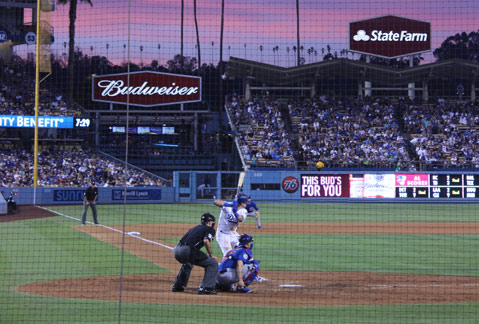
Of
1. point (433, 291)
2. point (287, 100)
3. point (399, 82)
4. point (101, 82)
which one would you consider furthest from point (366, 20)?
point (433, 291)

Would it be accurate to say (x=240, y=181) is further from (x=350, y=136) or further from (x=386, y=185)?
(x=386, y=185)

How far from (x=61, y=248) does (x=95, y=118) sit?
3430 cm

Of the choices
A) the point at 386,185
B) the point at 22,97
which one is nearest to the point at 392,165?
the point at 386,185

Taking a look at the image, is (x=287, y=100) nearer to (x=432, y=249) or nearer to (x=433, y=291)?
(x=432, y=249)

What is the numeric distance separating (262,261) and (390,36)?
3923 centimetres

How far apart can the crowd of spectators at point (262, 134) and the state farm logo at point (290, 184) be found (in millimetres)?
1105

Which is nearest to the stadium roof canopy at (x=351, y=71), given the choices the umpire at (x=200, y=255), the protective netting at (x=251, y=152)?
the protective netting at (x=251, y=152)

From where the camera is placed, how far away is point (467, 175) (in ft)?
148

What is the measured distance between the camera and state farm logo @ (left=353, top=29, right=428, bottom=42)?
175ft

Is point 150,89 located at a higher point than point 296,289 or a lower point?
higher

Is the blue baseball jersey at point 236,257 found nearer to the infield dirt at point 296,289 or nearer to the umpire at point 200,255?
the umpire at point 200,255

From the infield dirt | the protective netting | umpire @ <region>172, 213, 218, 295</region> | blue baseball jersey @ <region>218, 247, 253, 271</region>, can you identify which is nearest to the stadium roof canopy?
the protective netting

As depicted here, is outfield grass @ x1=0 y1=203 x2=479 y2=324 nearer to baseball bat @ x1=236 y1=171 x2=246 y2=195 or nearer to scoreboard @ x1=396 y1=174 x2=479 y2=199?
baseball bat @ x1=236 y1=171 x2=246 y2=195

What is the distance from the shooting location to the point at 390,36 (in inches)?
2100
